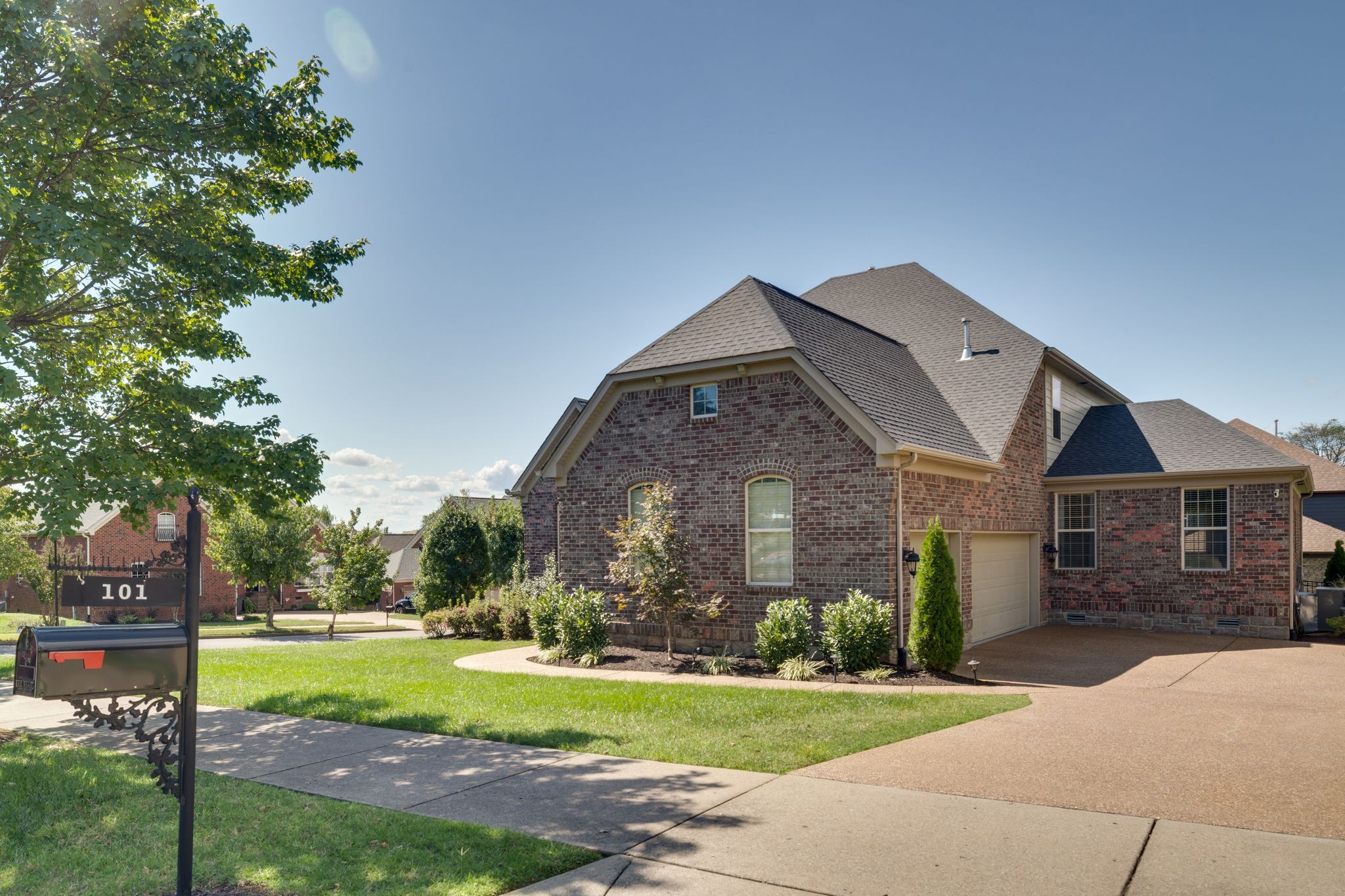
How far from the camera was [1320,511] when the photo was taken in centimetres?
3259

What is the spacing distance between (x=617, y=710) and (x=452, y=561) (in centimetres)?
1669

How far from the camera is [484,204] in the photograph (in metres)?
15.8

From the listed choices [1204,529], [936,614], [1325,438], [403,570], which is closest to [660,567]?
[936,614]

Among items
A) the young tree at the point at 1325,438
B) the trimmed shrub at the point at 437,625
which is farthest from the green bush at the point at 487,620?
the young tree at the point at 1325,438

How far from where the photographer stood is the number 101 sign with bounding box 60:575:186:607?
4.05 metres

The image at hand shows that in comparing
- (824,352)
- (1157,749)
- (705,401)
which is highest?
(824,352)

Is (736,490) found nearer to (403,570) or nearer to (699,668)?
(699,668)

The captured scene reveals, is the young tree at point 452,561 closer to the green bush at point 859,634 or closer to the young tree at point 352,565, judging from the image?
the young tree at point 352,565

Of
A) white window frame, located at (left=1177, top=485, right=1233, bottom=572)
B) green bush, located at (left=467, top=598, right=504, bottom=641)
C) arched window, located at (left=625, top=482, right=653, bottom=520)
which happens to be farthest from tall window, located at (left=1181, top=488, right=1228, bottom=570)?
green bush, located at (left=467, top=598, right=504, bottom=641)

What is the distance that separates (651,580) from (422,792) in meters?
7.29

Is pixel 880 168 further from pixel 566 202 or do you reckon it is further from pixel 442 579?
pixel 442 579

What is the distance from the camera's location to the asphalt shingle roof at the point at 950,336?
17188 mm

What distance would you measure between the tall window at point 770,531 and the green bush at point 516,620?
24.1 feet

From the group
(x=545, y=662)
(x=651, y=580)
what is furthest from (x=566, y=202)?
(x=545, y=662)
